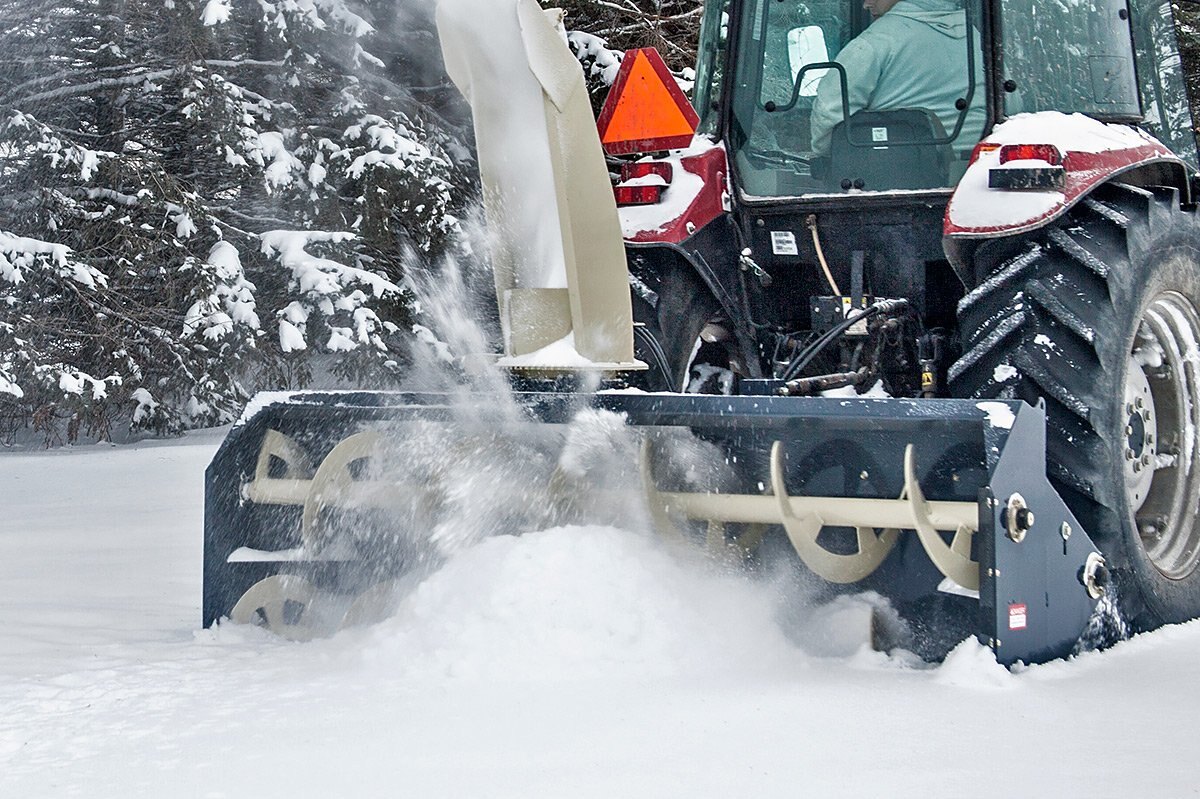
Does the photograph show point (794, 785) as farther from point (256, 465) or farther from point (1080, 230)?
point (256, 465)

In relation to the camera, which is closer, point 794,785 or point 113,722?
point 794,785

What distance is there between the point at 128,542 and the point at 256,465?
6.54 ft

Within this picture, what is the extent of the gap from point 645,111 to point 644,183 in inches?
11.9

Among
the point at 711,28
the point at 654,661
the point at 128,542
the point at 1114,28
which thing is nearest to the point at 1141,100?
the point at 1114,28

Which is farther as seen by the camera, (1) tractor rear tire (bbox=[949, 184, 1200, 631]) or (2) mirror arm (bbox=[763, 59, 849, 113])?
(2) mirror arm (bbox=[763, 59, 849, 113])

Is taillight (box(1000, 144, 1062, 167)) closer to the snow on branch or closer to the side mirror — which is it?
the side mirror

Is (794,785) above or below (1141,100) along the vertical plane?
below

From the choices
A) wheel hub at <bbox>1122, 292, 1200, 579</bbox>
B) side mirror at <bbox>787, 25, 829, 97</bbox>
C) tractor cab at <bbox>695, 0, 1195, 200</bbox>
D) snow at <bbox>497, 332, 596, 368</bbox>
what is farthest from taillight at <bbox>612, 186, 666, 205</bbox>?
wheel hub at <bbox>1122, 292, 1200, 579</bbox>

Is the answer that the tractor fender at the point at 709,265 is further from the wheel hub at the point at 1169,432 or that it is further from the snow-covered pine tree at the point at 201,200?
the snow-covered pine tree at the point at 201,200

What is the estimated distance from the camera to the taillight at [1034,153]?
3.51m

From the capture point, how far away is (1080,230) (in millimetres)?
3555

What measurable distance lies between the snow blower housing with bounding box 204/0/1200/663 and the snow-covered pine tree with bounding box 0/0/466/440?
7.41 m

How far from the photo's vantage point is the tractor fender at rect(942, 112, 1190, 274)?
345 cm

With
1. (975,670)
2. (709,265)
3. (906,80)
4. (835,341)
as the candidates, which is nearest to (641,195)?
(709,265)
